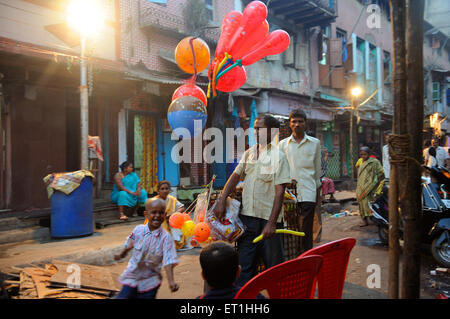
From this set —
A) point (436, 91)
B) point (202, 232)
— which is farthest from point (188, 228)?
point (436, 91)

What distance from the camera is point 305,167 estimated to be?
407cm

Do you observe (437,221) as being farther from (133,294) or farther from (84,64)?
(84,64)

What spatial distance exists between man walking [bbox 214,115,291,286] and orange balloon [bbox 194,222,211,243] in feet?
0.50

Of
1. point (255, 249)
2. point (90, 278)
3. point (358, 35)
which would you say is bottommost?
point (90, 278)

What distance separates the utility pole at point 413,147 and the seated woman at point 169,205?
3077 mm

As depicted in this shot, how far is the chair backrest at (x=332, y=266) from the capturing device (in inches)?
83.5

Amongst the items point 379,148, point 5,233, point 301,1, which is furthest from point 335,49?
point 5,233

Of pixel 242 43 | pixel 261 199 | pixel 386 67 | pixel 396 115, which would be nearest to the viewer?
pixel 396 115

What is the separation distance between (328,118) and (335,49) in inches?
183

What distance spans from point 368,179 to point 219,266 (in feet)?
21.4

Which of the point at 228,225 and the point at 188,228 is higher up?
the point at 228,225

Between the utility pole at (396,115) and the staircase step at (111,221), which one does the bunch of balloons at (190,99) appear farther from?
the staircase step at (111,221)

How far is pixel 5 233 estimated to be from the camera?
238 inches
